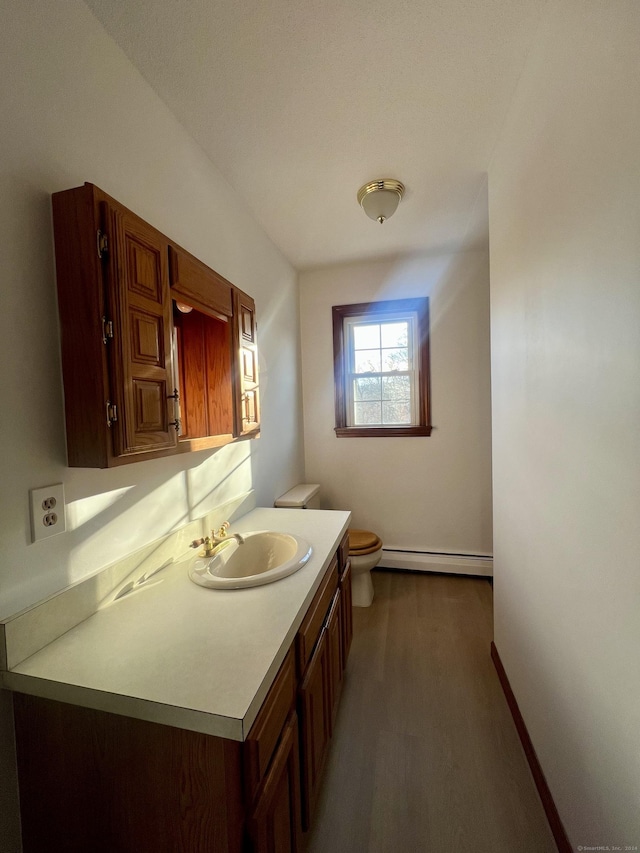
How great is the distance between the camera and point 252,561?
1.47m

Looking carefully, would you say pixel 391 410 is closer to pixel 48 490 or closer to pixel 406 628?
pixel 406 628

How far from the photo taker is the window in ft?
9.09

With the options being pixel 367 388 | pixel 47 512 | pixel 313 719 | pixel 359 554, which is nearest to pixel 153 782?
pixel 313 719

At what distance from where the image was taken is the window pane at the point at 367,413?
292cm

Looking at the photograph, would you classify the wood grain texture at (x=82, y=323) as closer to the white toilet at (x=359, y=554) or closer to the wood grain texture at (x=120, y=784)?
the wood grain texture at (x=120, y=784)

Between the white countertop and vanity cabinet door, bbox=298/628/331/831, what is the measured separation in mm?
256

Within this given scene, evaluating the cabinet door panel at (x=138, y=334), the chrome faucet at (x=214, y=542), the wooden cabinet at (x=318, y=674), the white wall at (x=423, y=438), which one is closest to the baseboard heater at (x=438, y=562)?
the white wall at (x=423, y=438)

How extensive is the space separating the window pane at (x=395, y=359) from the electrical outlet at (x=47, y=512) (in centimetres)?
245

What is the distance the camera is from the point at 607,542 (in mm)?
793

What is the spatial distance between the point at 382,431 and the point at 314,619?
189 centimetres

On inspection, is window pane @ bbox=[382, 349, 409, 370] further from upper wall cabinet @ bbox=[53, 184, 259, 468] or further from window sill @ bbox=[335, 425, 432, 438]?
upper wall cabinet @ bbox=[53, 184, 259, 468]

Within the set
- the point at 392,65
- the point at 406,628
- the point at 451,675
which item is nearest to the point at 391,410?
the point at 406,628

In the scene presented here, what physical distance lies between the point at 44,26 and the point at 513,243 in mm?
1599

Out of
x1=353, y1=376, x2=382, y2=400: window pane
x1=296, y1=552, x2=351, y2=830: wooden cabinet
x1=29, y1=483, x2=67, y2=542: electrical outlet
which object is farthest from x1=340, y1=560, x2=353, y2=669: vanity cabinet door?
x1=353, y1=376, x2=382, y2=400: window pane
